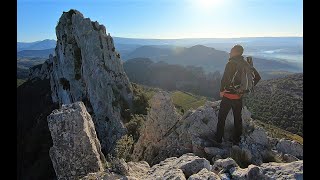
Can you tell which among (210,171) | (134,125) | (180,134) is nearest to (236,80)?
(210,171)

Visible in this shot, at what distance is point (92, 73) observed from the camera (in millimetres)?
61750

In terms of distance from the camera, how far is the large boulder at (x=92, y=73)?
187ft

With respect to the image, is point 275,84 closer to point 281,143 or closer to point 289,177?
point 281,143

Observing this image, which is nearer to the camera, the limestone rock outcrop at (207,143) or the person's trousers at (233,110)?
the person's trousers at (233,110)

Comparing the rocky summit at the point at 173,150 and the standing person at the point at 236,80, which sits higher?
the standing person at the point at 236,80

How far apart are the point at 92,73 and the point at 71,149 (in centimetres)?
5072

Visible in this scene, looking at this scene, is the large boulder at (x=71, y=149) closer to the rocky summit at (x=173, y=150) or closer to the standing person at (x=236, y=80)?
the rocky summit at (x=173, y=150)

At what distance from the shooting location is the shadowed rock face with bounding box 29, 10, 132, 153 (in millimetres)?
57031

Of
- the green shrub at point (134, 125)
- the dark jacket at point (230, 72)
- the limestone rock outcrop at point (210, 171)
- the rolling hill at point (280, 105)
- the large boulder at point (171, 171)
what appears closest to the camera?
the limestone rock outcrop at point (210, 171)

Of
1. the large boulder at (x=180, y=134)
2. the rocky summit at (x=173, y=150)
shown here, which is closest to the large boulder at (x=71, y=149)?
the rocky summit at (x=173, y=150)

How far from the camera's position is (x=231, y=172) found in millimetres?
9883

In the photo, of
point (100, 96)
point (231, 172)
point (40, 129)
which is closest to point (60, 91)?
point (40, 129)

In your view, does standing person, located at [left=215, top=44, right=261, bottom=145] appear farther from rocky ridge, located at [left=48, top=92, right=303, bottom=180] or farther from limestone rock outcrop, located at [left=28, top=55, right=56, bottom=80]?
limestone rock outcrop, located at [left=28, top=55, right=56, bottom=80]

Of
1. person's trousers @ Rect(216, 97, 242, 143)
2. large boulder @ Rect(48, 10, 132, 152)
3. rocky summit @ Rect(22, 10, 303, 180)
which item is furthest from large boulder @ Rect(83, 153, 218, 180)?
large boulder @ Rect(48, 10, 132, 152)
